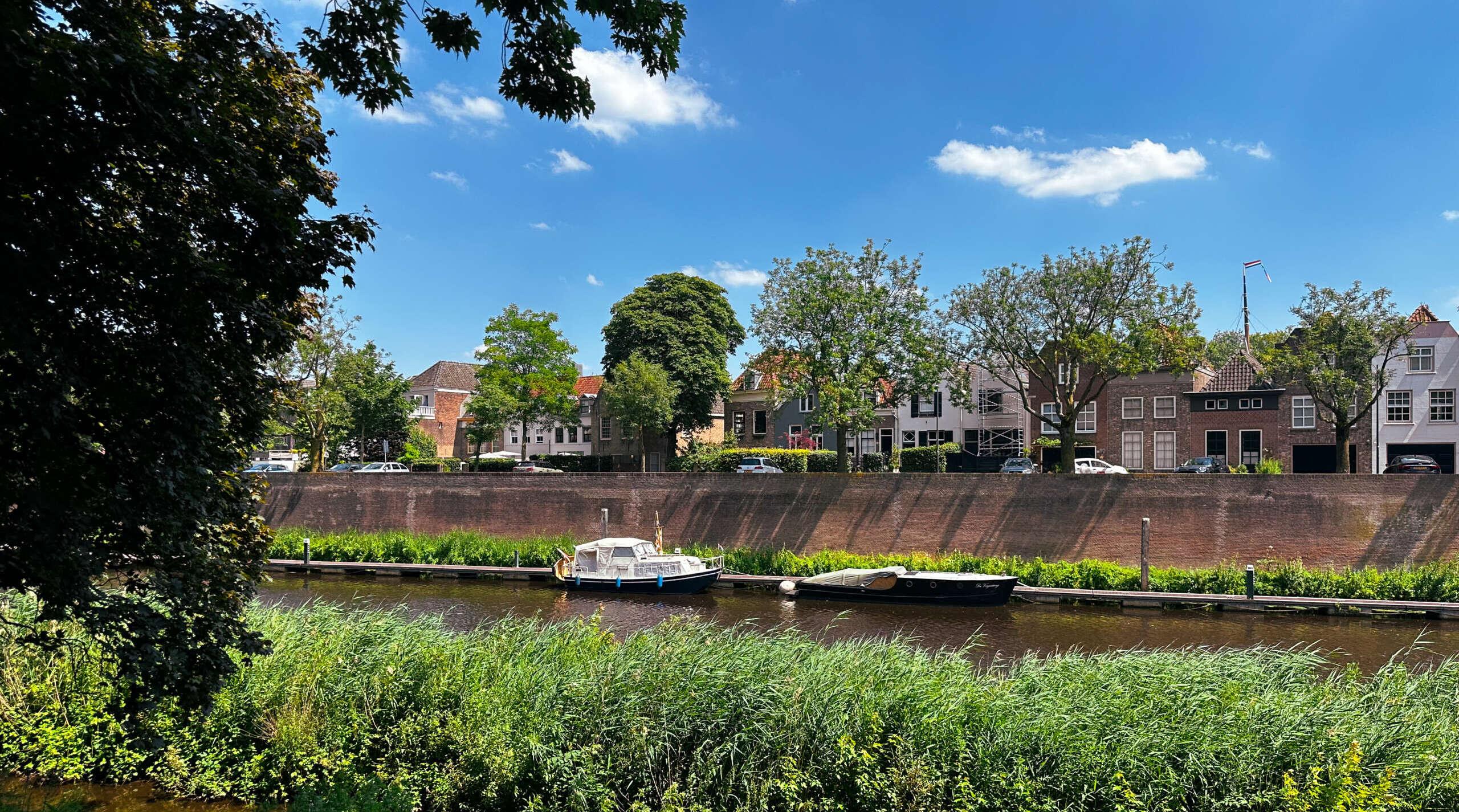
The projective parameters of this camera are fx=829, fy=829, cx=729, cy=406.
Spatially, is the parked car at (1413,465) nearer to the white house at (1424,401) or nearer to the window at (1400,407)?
the white house at (1424,401)

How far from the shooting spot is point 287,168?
574 cm

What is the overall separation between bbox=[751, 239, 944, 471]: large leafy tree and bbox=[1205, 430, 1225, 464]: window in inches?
709

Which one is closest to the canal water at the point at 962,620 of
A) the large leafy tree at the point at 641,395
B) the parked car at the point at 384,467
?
the parked car at the point at 384,467

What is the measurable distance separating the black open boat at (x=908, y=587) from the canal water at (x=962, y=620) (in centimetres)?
32

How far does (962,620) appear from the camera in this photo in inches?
812

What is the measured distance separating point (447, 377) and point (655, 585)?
42.3m

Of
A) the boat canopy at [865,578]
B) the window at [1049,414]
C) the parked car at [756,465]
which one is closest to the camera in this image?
the boat canopy at [865,578]

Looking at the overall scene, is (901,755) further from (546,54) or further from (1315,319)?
(1315,319)

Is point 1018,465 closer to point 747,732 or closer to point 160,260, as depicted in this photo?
point 747,732

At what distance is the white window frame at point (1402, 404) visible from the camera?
34.4 metres

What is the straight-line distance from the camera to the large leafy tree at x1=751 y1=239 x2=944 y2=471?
2781cm

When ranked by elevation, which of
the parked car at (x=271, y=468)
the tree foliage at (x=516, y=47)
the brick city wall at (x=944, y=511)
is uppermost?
the tree foliage at (x=516, y=47)

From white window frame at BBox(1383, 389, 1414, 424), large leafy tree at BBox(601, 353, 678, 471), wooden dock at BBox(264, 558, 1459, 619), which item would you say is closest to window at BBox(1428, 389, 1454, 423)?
white window frame at BBox(1383, 389, 1414, 424)

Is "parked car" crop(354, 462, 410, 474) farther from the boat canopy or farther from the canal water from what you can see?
the boat canopy
